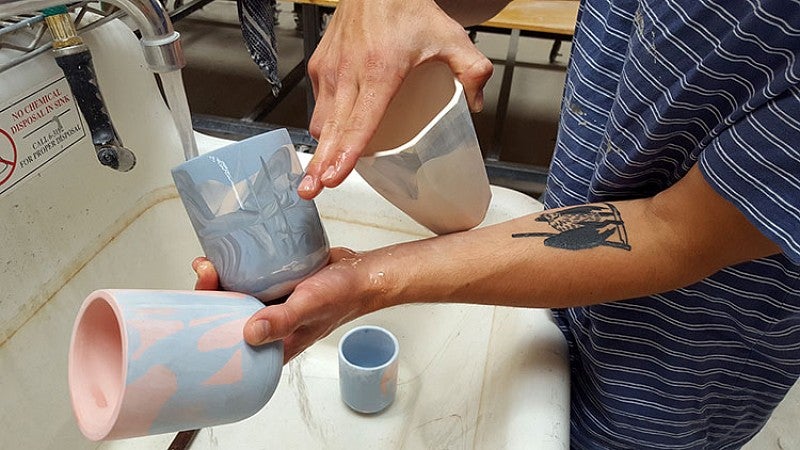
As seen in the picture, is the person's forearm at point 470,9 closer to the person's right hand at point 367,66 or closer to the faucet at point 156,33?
the person's right hand at point 367,66

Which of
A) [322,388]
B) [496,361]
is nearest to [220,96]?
[322,388]

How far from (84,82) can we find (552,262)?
18.2 inches

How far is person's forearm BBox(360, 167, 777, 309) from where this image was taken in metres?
0.47

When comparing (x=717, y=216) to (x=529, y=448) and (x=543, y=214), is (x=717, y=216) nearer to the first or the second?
(x=543, y=214)

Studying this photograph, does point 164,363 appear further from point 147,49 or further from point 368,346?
point 368,346

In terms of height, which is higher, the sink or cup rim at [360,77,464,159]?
cup rim at [360,77,464,159]

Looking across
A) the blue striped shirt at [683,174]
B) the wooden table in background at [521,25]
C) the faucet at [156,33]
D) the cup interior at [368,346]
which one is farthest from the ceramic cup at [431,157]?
the wooden table in background at [521,25]

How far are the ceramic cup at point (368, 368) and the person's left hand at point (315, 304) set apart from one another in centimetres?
28

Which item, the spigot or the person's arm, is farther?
the spigot

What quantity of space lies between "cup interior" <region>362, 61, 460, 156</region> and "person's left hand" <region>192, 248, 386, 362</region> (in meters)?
0.11

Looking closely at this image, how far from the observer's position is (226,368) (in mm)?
435

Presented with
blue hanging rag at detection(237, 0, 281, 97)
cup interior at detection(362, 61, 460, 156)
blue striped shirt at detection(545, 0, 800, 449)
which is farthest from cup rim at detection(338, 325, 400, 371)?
blue hanging rag at detection(237, 0, 281, 97)

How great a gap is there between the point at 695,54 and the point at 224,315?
1.27 ft

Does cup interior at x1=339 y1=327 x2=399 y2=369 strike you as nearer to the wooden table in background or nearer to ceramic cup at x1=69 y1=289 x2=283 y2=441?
ceramic cup at x1=69 y1=289 x2=283 y2=441
